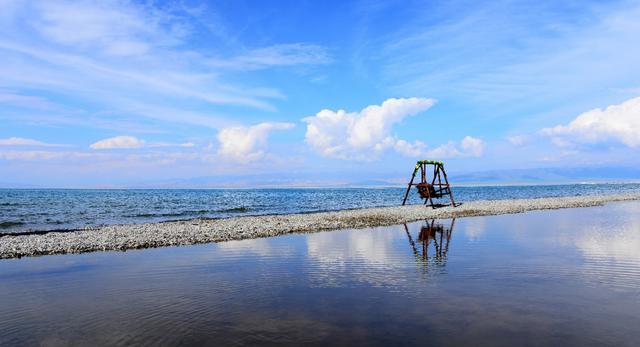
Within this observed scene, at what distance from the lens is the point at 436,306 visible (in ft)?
→ 42.1

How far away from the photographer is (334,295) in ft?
47.6

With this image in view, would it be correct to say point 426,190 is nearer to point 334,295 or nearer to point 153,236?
point 153,236

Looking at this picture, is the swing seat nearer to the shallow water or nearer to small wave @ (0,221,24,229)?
the shallow water

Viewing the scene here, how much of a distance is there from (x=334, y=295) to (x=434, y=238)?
15.1 m

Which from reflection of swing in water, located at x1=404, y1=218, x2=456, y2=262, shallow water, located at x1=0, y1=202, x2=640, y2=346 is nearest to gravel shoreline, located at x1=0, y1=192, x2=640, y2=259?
shallow water, located at x1=0, y1=202, x2=640, y2=346

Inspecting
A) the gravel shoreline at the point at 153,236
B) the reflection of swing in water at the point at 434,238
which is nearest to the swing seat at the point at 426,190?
the gravel shoreline at the point at 153,236

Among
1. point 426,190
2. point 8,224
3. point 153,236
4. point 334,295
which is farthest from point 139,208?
point 334,295

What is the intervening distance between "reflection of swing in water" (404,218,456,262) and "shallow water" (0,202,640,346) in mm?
236

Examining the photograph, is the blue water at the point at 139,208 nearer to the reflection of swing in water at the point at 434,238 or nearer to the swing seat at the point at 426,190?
the swing seat at the point at 426,190

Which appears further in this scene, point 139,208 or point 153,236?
point 139,208

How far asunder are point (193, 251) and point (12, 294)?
384 inches

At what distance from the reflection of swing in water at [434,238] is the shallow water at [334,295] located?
0.24 m

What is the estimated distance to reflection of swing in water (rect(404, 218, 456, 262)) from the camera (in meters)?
21.5

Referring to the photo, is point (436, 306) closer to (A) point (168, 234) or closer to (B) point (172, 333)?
(B) point (172, 333)
